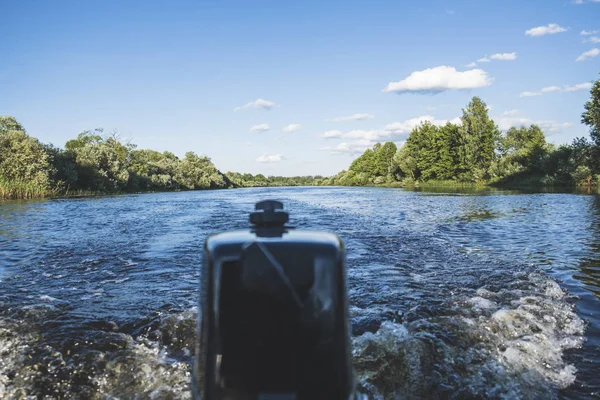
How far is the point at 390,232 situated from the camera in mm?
12875

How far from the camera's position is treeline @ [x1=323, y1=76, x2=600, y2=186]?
39.4m

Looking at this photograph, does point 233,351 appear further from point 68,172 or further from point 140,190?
point 140,190

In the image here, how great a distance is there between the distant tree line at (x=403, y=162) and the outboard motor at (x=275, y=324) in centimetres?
3921

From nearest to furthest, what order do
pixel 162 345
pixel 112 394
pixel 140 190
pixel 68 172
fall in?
1. pixel 112 394
2. pixel 162 345
3. pixel 68 172
4. pixel 140 190

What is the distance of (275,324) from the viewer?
1.79 m

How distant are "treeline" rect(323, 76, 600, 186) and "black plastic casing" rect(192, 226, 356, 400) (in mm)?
44592

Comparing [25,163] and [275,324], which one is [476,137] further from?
[275,324]

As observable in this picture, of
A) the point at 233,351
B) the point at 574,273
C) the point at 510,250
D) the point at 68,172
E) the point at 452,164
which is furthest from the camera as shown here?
the point at 452,164

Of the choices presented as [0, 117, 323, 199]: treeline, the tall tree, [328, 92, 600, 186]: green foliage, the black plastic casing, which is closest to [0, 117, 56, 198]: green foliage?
[0, 117, 323, 199]: treeline

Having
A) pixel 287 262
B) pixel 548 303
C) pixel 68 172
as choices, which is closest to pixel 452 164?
pixel 68 172

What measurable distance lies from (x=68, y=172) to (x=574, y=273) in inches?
1982

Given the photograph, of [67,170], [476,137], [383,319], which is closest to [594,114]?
[476,137]

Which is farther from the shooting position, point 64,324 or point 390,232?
point 390,232

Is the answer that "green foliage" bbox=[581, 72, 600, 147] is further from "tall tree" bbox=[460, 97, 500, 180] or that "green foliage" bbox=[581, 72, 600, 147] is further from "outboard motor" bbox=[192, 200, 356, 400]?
"outboard motor" bbox=[192, 200, 356, 400]
